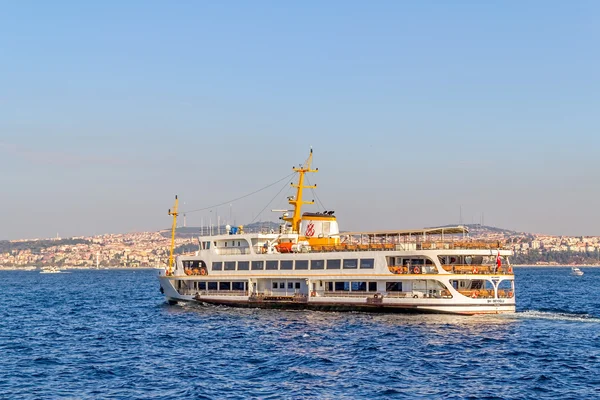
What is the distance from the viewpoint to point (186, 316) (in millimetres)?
51969

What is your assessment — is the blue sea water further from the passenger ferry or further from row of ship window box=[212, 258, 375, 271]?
row of ship window box=[212, 258, 375, 271]

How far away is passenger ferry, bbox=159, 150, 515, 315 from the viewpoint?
153ft

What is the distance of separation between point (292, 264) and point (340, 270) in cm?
405

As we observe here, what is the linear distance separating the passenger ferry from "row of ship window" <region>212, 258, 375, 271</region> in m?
0.07

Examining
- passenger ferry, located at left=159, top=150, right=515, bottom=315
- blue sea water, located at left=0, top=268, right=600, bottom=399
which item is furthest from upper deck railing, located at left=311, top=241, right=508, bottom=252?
blue sea water, located at left=0, top=268, right=600, bottom=399

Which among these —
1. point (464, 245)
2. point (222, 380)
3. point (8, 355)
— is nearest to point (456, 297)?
point (464, 245)

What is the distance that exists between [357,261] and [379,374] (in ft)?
64.4

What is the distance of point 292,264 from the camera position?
52906 mm

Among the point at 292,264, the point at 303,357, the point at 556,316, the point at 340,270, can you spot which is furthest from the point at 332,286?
the point at 303,357

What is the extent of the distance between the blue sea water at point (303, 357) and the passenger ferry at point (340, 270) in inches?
48.2

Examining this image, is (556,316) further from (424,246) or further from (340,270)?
(340,270)

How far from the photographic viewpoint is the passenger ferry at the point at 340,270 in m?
46.7

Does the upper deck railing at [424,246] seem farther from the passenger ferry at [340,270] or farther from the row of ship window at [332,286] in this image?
the row of ship window at [332,286]

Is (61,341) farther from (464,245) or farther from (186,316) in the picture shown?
(464,245)
